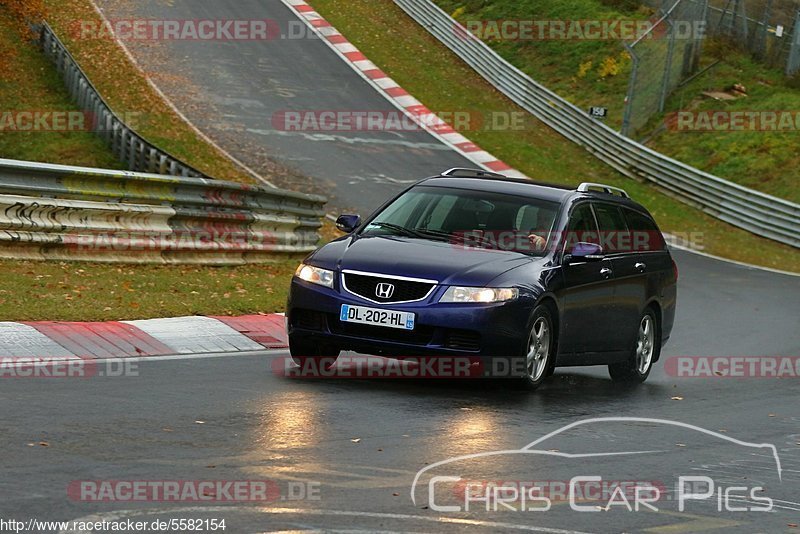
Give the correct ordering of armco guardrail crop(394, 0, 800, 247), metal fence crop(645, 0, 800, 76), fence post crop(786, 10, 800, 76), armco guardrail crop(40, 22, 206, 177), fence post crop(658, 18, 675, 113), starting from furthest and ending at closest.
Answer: metal fence crop(645, 0, 800, 76) → fence post crop(786, 10, 800, 76) → fence post crop(658, 18, 675, 113) → armco guardrail crop(394, 0, 800, 247) → armco guardrail crop(40, 22, 206, 177)

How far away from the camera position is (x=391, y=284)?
34.6 feet

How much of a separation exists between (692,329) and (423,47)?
26.8m

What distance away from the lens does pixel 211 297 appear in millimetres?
14945

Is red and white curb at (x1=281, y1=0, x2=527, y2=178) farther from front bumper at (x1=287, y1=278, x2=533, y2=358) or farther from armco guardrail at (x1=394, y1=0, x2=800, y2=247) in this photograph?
front bumper at (x1=287, y1=278, x2=533, y2=358)

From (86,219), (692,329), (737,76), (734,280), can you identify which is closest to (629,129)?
(737,76)

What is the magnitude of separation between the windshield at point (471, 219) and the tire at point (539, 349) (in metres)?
0.59

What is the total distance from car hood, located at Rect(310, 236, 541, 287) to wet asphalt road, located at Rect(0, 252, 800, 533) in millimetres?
854

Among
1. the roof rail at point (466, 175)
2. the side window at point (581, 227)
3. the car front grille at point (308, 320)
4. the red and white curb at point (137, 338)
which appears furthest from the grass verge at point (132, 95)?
the car front grille at point (308, 320)

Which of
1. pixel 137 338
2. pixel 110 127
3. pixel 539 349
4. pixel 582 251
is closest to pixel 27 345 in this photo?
pixel 137 338

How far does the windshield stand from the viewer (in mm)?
11461

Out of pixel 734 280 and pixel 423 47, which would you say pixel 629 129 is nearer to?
pixel 423 47

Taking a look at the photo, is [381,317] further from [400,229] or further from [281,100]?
[281,100]

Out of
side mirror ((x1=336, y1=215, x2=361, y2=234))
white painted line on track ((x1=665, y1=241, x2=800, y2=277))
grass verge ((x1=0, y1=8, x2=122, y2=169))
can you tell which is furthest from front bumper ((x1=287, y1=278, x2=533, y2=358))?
grass verge ((x1=0, y1=8, x2=122, y2=169))

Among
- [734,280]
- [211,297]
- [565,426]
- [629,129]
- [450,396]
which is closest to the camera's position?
[565,426]
